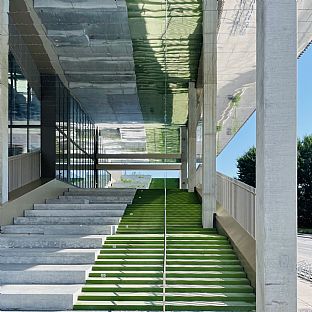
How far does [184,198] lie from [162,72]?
163 inches

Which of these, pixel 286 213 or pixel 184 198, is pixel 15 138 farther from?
pixel 286 213

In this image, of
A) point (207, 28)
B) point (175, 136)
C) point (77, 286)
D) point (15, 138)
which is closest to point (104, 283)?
point (77, 286)

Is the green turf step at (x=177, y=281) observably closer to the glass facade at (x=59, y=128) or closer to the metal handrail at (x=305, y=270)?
the metal handrail at (x=305, y=270)

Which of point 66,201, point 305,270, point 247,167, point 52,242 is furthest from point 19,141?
point 247,167

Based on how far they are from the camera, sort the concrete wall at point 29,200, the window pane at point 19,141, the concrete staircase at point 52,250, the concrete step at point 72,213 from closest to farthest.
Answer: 1. the concrete staircase at point 52,250
2. the concrete wall at point 29,200
3. the concrete step at point 72,213
4. the window pane at point 19,141

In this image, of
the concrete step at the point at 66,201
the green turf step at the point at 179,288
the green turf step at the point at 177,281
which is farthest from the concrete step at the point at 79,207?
the green turf step at the point at 179,288

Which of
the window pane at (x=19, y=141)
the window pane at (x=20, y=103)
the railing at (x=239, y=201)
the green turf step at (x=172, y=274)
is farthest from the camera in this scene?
the window pane at (x=20, y=103)

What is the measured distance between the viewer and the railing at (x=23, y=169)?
1288 centimetres

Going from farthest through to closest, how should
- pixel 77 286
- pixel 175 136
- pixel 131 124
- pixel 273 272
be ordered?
pixel 175 136 → pixel 131 124 → pixel 77 286 → pixel 273 272

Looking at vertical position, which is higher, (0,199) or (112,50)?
(112,50)

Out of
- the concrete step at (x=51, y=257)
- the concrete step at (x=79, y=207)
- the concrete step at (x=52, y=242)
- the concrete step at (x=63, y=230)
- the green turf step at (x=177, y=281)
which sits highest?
the concrete step at (x=79, y=207)

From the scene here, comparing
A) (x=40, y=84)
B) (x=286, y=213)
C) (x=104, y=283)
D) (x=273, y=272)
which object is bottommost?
(x=104, y=283)

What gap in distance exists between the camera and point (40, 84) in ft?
54.1

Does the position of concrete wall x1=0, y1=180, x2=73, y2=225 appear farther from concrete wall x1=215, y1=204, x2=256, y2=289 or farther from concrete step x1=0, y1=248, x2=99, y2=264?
concrete wall x1=215, y1=204, x2=256, y2=289
